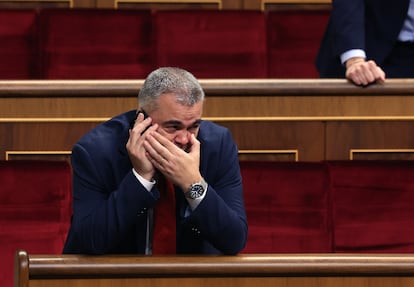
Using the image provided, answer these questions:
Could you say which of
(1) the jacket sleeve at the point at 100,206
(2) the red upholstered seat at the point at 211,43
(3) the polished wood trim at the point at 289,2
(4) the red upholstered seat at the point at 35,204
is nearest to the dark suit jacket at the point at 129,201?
(1) the jacket sleeve at the point at 100,206

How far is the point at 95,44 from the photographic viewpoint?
0.79 meters

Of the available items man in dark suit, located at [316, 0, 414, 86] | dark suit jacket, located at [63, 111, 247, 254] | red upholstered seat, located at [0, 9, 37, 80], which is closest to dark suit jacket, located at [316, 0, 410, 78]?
man in dark suit, located at [316, 0, 414, 86]

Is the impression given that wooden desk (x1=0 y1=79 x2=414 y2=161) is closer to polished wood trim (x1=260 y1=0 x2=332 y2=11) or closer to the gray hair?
the gray hair

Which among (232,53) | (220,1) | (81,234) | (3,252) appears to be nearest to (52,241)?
(3,252)

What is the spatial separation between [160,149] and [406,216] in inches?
8.2

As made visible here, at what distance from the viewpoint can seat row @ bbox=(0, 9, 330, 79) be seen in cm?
78

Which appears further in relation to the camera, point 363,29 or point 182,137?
point 363,29

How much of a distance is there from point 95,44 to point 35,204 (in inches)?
7.9

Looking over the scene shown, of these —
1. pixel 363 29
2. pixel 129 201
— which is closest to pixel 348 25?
pixel 363 29

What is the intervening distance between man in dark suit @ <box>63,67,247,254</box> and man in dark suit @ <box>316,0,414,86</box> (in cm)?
13

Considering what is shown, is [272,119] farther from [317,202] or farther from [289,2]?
[289,2]

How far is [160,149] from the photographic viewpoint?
1.65ft

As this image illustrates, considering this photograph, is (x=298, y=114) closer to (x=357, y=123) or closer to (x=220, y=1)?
(x=357, y=123)

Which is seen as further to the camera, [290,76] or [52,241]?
[290,76]
